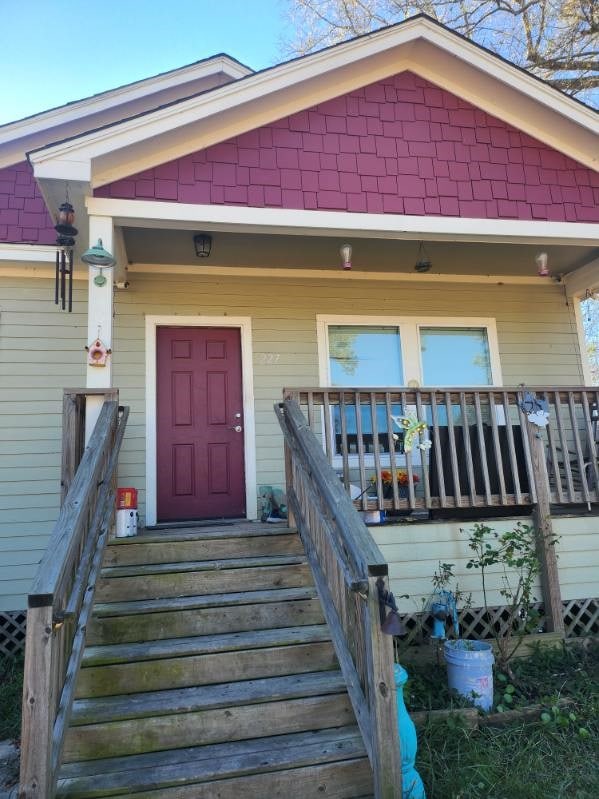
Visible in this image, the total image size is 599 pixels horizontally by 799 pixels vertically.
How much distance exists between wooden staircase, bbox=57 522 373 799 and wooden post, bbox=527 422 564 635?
2.00 m

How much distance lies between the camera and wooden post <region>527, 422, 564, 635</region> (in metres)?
4.20

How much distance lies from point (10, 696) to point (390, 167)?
4968 millimetres

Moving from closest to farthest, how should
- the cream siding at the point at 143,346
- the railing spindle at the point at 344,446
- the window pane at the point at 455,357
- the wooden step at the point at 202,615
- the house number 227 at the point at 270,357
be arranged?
the wooden step at the point at 202,615, the railing spindle at the point at 344,446, the cream siding at the point at 143,346, the house number 227 at the point at 270,357, the window pane at the point at 455,357

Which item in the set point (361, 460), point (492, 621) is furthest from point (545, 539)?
point (361, 460)

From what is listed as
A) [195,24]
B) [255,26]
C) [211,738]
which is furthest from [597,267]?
[255,26]

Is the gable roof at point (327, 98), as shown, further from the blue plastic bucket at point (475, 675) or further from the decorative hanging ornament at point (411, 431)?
the blue plastic bucket at point (475, 675)

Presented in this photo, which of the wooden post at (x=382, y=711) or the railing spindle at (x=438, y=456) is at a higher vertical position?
the railing spindle at (x=438, y=456)

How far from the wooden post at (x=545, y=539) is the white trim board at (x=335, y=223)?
1.73 metres

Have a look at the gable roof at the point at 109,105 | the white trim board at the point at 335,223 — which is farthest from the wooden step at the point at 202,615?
the gable roof at the point at 109,105

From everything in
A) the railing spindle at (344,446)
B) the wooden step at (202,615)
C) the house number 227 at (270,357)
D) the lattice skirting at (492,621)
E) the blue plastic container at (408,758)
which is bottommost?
the blue plastic container at (408,758)

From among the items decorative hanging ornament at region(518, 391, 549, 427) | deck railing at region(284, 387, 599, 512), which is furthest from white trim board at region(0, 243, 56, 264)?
decorative hanging ornament at region(518, 391, 549, 427)

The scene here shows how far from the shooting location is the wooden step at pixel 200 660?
2803 millimetres

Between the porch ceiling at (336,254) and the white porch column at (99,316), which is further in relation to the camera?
the porch ceiling at (336,254)

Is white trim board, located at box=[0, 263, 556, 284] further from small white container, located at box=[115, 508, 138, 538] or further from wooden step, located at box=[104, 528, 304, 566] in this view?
wooden step, located at box=[104, 528, 304, 566]
